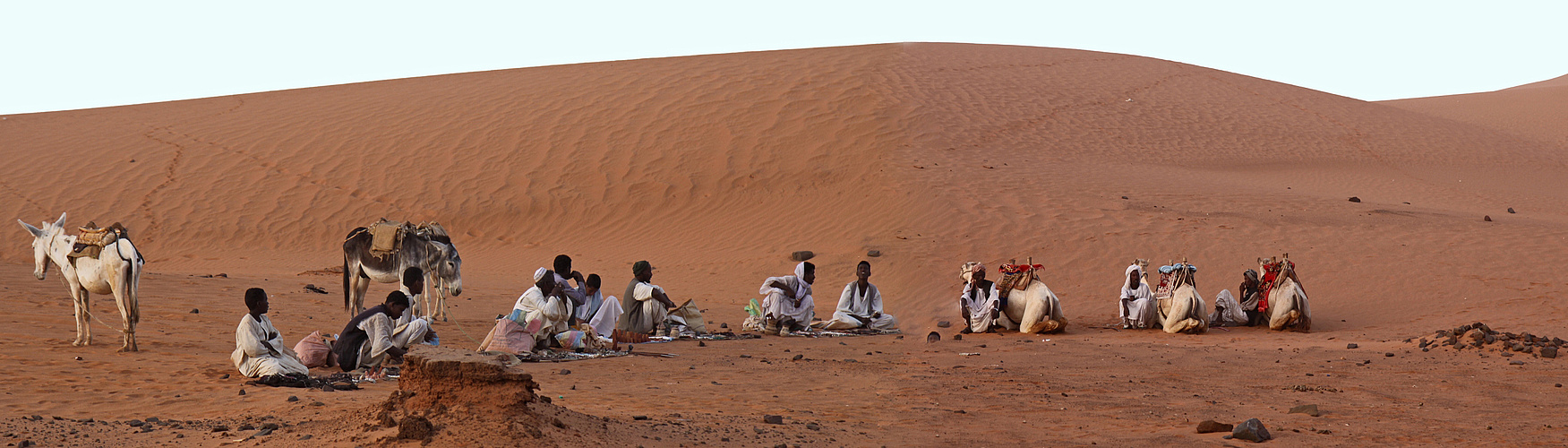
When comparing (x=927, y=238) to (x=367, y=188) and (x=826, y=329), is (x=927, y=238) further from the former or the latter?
(x=367, y=188)

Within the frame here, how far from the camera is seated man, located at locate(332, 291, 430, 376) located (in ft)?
27.8

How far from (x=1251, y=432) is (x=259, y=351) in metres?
6.23

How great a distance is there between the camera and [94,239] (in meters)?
9.39

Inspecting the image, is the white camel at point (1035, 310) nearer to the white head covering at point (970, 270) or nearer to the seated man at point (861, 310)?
the white head covering at point (970, 270)

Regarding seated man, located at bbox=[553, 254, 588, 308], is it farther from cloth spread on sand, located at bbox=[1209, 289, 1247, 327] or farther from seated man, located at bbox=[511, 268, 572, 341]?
cloth spread on sand, located at bbox=[1209, 289, 1247, 327]

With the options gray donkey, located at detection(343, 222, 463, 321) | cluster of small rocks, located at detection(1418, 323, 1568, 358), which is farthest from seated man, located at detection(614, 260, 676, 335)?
cluster of small rocks, located at detection(1418, 323, 1568, 358)

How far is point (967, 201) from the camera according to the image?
64.6 feet

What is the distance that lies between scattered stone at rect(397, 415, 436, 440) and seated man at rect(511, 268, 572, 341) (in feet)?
13.6

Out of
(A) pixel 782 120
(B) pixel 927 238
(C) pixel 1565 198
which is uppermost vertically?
(A) pixel 782 120

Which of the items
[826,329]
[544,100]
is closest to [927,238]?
[826,329]

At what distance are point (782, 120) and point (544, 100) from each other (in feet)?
22.6

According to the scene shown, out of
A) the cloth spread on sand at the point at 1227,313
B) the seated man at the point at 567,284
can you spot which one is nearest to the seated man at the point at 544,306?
the seated man at the point at 567,284

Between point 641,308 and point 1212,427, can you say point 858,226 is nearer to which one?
point 641,308

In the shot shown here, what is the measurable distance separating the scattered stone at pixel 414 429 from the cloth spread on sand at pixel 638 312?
5744 millimetres
